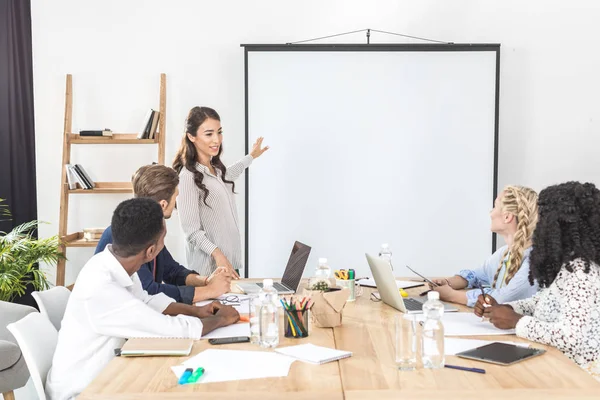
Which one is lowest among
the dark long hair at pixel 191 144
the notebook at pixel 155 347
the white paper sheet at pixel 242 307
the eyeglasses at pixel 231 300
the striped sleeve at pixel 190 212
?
the eyeglasses at pixel 231 300

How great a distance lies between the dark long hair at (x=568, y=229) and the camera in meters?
2.10

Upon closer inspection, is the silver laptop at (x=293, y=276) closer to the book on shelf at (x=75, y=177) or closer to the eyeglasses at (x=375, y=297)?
the eyeglasses at (x=375, y=297)

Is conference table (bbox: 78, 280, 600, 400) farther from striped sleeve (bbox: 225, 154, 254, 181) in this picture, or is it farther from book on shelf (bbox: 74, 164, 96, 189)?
book on shelf (bbox: 74, 164, 96, 189)

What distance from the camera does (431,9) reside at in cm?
475

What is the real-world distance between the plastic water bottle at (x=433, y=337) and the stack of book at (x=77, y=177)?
3302mm

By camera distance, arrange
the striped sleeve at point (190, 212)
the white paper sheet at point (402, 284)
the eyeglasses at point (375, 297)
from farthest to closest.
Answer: the striped sleeve at point (190, 212) → the white paper sheet at point (402, 284) → the eyeglasses at point (375, 297)

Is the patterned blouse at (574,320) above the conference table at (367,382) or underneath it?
above

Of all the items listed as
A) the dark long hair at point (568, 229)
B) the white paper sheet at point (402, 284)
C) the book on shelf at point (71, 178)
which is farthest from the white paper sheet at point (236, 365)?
the book on shelf at point (71, 178)

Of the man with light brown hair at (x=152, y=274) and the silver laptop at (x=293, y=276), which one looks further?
Result: the silver laptop at (x=293, y=276)

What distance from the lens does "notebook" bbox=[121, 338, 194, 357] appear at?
76.0 inches

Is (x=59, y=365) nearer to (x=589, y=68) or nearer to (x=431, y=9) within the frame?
(x=431, y=9)

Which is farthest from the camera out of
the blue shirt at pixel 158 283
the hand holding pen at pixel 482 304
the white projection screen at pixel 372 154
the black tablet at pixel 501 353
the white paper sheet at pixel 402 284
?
the white projection screen at pixel 372 154

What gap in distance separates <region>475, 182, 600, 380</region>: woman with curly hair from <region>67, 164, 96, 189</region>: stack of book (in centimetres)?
318

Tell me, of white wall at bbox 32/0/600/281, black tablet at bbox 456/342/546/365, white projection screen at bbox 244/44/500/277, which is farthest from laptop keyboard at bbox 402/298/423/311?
white wall at bbox 32/0/600/281
